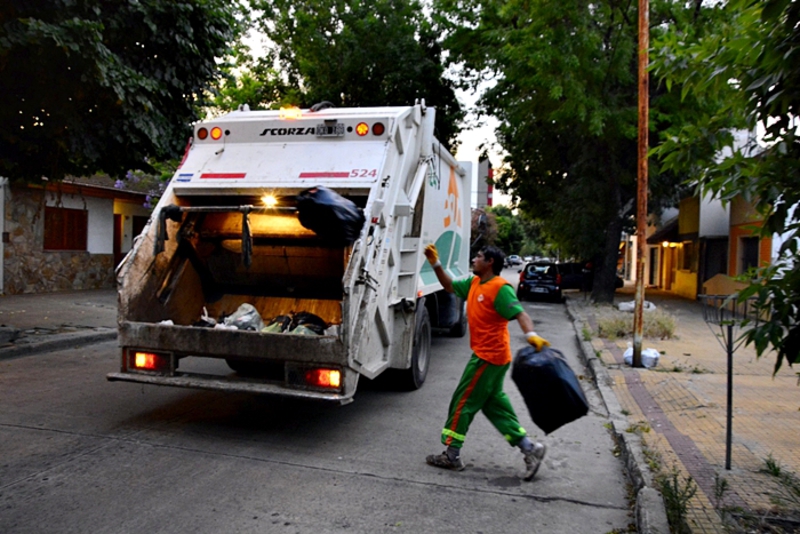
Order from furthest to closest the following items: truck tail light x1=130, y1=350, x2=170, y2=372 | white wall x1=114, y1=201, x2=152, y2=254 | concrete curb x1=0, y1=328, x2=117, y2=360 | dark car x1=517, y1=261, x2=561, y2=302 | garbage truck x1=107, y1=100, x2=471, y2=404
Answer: dark car x1=517, y1=261, x2=561, y2=302, white wall x1=114, y1=201, x2=152, y2=254, concrete curb x1=0, y1=328, x2=117, y2=360, truck tail light x1=130, y1=350, x2=170, y2=372, garbage truck x1=107, y1=100, x2=471, y2=404

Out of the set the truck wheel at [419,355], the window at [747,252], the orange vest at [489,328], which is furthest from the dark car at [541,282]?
the orange vest at [489,328]

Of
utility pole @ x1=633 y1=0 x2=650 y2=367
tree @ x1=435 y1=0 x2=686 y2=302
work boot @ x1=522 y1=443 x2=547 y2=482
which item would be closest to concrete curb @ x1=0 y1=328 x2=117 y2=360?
work boot @ x1=522 y1=443 x2=547 y2=482

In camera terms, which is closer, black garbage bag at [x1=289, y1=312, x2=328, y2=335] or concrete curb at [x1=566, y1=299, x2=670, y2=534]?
concrete curb at [x1=566, y1=299, x2=670, y2=534]

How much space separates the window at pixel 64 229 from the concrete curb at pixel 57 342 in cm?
683

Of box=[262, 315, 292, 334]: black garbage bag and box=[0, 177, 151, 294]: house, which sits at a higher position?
box=[0, 177, 151, 294]: house

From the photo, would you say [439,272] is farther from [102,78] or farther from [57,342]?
[57,342]

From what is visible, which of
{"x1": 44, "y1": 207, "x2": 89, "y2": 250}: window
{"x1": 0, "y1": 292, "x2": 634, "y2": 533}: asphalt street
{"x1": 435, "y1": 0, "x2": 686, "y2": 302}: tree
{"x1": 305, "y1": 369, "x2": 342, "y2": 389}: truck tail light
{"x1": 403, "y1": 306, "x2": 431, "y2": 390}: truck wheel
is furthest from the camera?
{"x1": 44, "y1": 207, "x2": 89, "y2": 250}: window

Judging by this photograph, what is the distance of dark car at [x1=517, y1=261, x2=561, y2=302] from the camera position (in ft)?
68.0

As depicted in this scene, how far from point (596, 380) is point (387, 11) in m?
14.6

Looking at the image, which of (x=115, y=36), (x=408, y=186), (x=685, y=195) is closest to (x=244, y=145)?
(x=408, y=186)

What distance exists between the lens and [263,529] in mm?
3623

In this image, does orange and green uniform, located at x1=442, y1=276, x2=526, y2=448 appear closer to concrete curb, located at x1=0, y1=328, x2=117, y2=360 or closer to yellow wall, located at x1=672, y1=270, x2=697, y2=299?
concrete curb, located at x1=0, y1=328, x2=117, y2=360

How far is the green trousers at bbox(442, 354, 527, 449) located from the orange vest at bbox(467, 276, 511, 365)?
7 cm

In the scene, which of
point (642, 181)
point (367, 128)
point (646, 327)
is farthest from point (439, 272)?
point (646, 327)
